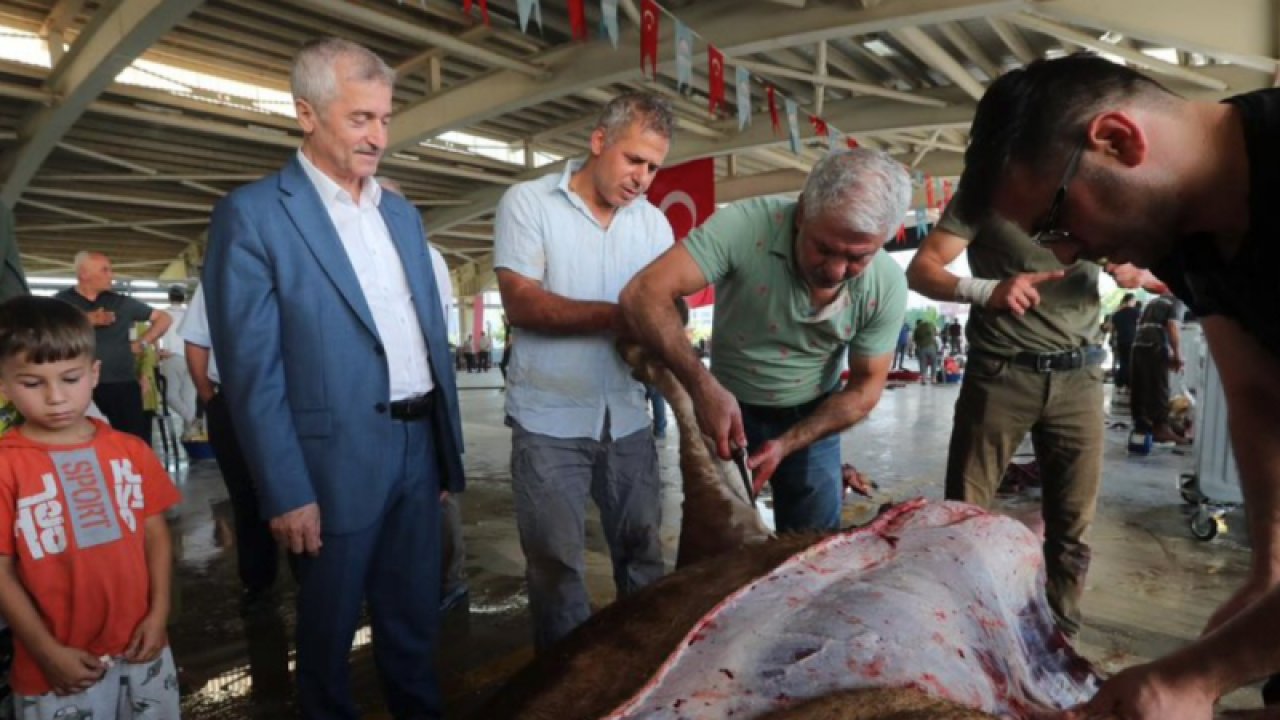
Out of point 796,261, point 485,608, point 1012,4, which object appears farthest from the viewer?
point 1012,4

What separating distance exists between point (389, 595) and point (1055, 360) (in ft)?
8.80

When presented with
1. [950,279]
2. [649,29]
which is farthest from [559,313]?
[649,29]

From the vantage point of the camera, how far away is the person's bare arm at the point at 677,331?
225 cm

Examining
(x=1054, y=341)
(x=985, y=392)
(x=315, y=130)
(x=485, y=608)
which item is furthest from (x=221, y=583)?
(x=1054, y=341)

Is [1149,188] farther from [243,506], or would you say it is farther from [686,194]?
[686,194]

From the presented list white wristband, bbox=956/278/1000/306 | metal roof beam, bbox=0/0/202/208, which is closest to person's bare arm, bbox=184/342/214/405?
white wristband, bbox=956/278/1000/306

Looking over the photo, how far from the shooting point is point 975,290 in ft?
10.2

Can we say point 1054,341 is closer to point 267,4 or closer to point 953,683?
point 953,683

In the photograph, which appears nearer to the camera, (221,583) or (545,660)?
(545,660)

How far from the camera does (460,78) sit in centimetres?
1028

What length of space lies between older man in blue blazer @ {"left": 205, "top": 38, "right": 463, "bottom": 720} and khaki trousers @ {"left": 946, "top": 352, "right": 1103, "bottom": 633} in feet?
7.23

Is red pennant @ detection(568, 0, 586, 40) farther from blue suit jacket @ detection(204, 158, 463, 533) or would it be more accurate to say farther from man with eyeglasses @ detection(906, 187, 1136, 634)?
blue suit jacket @ detection(204, 158, 463, 533)

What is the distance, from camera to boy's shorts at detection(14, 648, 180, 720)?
2021 millimetres

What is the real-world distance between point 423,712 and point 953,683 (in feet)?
6.24
